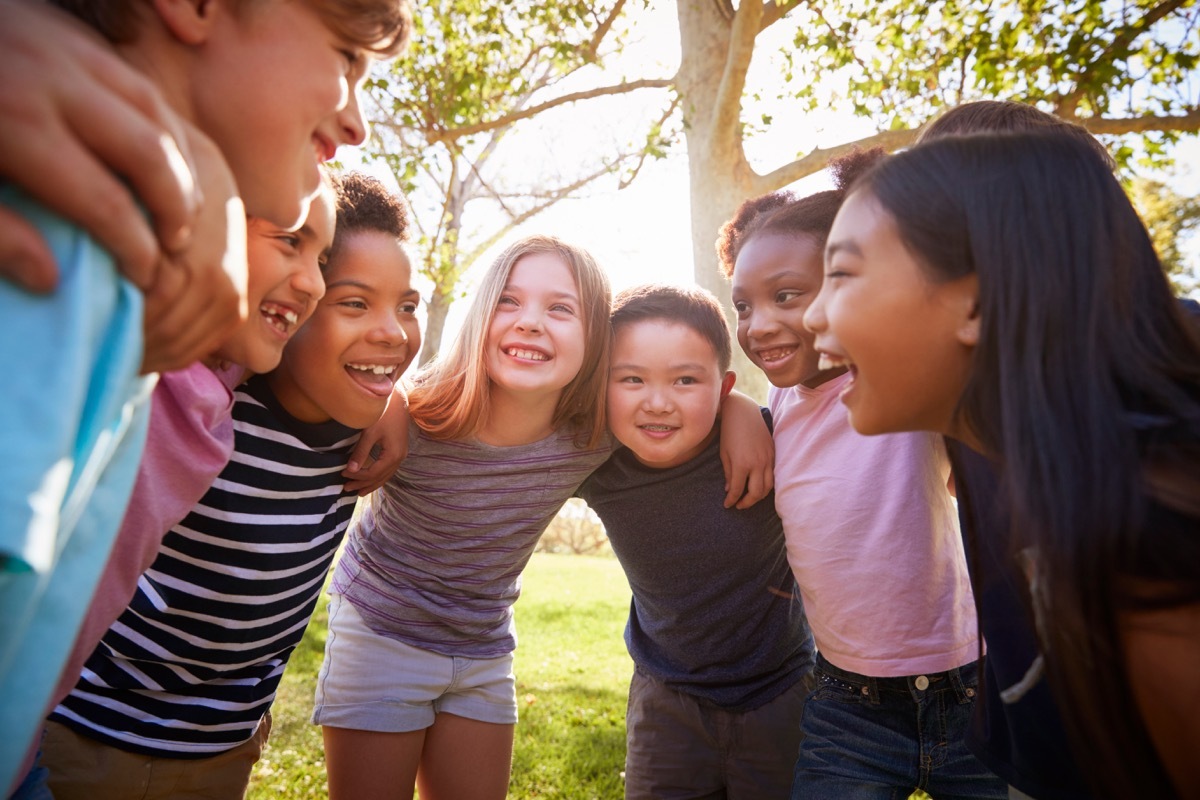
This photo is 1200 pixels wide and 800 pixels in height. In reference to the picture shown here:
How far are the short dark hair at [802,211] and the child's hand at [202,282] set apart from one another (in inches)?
79.8

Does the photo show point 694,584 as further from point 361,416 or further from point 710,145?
point 710,145

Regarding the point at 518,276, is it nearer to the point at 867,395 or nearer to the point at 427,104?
the point at 867,395

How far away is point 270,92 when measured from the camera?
1357mm

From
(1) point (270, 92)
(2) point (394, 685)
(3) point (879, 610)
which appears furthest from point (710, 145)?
(1) point (270, 92)

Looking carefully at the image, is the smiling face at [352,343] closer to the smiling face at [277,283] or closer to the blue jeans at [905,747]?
the smiling face at [277,283]

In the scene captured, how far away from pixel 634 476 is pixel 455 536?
2.34 feet

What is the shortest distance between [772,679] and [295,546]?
5.75 feet

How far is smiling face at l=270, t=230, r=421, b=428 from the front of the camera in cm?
247

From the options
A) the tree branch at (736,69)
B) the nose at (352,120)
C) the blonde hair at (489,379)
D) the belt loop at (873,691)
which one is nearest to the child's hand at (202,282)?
the nose at (352,120)

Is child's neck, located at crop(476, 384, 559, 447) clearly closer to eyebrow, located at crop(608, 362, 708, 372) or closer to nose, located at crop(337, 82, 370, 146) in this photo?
eyebrow, located at crop(608, 362, 708, 372)

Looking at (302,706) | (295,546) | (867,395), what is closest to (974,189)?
(867,395)

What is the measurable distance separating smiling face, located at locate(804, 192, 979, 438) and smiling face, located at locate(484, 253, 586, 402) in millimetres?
1269

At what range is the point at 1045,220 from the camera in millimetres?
1566

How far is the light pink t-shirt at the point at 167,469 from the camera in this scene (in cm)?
170
